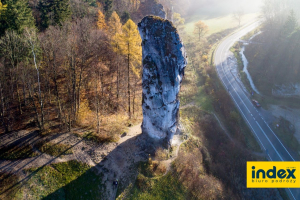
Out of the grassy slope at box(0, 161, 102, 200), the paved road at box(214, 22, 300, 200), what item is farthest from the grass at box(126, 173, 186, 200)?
the paved road at box(214, 22, 300, 200)

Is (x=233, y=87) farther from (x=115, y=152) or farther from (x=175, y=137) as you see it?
(x=115, y=152)

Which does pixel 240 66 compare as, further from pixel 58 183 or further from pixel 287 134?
pixel 58 183

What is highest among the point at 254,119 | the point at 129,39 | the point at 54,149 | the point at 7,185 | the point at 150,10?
the point at 150,10

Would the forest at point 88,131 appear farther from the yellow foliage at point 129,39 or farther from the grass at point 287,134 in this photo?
the grass at point 287,134

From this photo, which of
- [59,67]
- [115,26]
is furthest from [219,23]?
[59,67]

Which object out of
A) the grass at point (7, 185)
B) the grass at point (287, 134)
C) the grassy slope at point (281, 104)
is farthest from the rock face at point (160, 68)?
the grassy slope at point (281, 104)

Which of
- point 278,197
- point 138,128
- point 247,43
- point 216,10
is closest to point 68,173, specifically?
point 138,128
